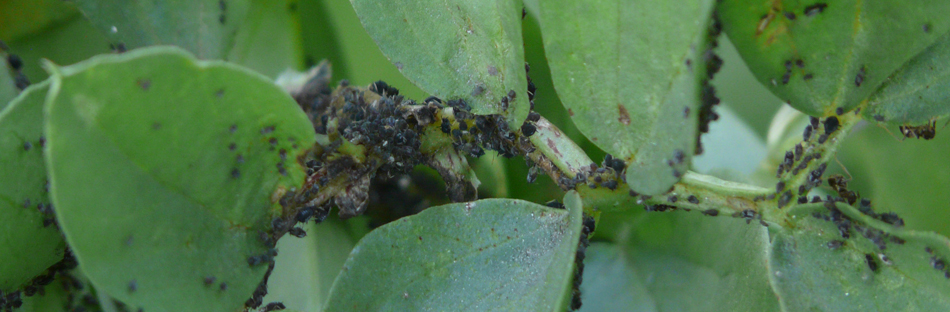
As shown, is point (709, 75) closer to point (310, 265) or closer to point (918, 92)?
point (918, 92)

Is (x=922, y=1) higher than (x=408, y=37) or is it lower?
lower

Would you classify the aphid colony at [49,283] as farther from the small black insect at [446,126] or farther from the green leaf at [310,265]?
the small black insect at [446,126]

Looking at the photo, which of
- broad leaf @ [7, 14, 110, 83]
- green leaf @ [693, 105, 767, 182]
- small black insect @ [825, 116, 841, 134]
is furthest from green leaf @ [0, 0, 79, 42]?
green leaf @ [693, 105, 767, 182]

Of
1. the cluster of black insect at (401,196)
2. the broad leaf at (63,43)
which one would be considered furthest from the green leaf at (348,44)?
the broad leaf at (63,43)

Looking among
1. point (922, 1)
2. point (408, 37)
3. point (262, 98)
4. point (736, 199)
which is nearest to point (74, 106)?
point (262, 98)

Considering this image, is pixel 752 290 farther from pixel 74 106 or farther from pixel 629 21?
pixel 74 106

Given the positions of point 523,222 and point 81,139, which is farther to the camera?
point 523,222
